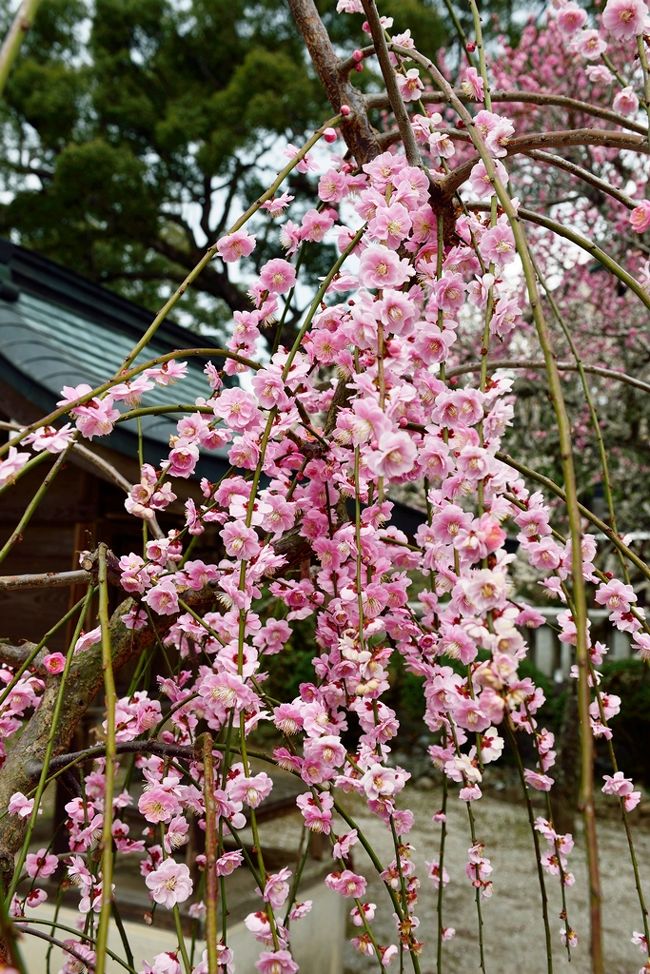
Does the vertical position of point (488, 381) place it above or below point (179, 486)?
below

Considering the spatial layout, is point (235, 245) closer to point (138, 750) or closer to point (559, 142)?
point (559, 142)

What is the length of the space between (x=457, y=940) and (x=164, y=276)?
9.06m

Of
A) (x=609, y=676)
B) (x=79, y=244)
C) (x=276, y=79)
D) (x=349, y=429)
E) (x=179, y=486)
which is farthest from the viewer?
(x=79, y=244)

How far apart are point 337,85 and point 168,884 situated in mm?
1228

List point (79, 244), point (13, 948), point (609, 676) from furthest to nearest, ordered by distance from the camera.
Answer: point (79, 244)
point (609, 676)
point (13, 948)

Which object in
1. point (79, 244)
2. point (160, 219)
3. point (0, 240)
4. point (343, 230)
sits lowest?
point (343, 230)

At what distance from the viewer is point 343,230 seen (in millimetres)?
1195

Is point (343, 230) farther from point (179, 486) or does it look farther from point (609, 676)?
point (609, 676)

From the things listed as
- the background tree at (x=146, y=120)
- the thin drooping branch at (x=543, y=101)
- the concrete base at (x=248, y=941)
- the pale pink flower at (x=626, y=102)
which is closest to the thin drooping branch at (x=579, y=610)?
the thin drooping branch at (x=543, y=101)

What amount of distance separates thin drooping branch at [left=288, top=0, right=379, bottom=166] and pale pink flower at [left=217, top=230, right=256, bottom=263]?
0.26m

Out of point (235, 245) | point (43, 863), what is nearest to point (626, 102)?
point (235, 245)

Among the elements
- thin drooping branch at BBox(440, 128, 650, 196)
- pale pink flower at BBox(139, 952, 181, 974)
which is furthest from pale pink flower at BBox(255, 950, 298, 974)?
thin drooping branch at BBox(440, 128, 650, 196)

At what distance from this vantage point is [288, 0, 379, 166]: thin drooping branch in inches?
49.4

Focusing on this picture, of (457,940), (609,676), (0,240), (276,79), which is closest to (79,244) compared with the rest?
(276,79)
